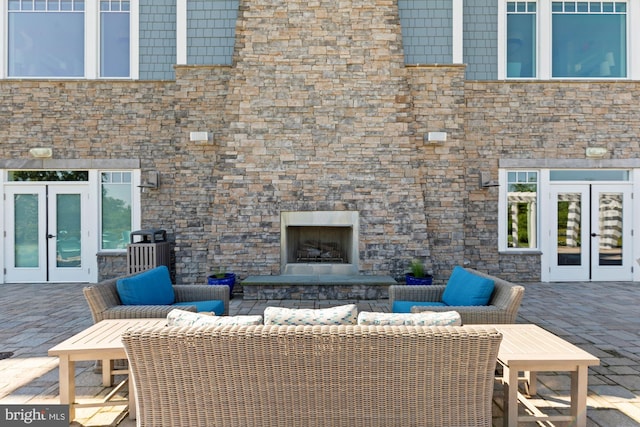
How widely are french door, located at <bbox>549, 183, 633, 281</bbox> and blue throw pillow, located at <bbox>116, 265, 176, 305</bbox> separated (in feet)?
24.2

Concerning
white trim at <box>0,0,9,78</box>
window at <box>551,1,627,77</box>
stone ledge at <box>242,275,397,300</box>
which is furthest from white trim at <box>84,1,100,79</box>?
window at <box>551,1,627,77</box>

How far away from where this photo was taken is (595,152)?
766 centimetres

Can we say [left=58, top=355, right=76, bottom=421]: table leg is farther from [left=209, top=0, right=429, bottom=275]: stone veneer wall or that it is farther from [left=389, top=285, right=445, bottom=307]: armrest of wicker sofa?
[left=209, top=0, right=429, bottom=275]: stone veneer wall

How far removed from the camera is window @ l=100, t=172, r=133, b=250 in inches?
308

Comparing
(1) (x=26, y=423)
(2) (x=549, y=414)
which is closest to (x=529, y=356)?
(2) (x=549, y=414)

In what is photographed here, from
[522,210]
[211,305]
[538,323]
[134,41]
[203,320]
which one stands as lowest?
[538,323]

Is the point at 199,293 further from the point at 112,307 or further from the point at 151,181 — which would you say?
the point at 151,181

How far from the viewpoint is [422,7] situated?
7.44 meters

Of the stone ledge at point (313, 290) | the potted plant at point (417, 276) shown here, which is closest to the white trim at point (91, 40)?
the stone ledge at point (313, 290)

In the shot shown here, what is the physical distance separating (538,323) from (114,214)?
25.3 ft

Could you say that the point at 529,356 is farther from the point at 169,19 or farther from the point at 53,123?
the point at 53,123

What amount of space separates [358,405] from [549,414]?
5.35 feet

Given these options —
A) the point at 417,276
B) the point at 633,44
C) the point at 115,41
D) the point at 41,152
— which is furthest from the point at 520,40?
the point at 41,152

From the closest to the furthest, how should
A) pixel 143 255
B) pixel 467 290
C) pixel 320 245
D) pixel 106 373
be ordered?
pixel 106 373
pixel 467 290
pixel 143 255
pixel 320 245
